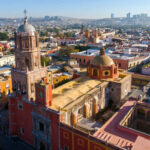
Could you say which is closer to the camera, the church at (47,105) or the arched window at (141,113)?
the church at (47,105)

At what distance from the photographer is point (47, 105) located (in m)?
21.3

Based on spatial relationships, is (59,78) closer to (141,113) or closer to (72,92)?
(72,92)

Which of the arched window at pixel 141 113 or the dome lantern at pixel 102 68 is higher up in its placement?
the dome lantern at pixel 102 68

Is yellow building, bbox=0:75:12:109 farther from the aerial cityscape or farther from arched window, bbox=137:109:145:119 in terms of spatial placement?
arched window, bbox=137:109:145:119

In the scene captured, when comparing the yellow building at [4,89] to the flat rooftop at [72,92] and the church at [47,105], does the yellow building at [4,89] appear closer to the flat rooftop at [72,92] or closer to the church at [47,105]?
the church at [47,105]

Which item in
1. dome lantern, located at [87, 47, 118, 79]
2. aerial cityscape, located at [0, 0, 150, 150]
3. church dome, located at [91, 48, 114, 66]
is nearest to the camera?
aerial cityscape, located at [0, 0, 150, 150]

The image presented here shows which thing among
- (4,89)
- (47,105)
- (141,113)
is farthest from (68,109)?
(4,89)

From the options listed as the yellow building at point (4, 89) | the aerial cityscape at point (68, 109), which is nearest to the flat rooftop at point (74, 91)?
the aerial cityscape at point (68, 109)

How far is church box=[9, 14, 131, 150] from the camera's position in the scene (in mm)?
20594

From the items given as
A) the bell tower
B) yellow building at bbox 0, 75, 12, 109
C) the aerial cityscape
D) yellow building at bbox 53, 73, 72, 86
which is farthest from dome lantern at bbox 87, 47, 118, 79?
yellow building at bbox 0, 75, 12, 109

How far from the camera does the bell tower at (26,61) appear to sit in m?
23.8

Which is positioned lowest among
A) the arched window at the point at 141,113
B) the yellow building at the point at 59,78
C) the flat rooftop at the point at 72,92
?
the arched window at the point at 141,113

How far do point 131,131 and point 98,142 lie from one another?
4.67 metres

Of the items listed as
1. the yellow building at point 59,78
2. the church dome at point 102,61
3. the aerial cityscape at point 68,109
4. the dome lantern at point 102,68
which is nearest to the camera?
the aerial cityscape at point 68,109
